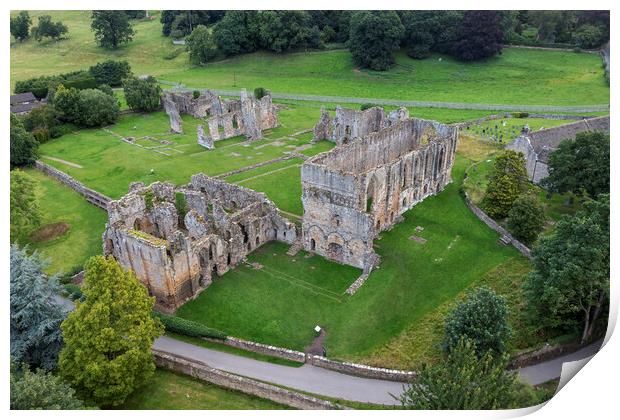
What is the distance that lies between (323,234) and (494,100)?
66108 millimetres

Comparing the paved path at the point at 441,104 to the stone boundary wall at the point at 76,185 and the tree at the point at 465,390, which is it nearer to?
the stone boundary wall at the point at 76,185

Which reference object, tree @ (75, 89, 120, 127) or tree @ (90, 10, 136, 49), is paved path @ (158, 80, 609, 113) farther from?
tree @ (90, 10, 136, 49)

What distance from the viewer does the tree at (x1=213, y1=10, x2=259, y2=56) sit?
407ft

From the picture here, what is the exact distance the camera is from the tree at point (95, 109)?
87688 mm

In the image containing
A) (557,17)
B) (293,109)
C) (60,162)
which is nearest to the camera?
(60,162)

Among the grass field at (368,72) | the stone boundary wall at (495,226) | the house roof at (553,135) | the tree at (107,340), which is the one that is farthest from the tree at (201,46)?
the tree at (107,340)

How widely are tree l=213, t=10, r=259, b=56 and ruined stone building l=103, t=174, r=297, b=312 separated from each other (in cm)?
7819

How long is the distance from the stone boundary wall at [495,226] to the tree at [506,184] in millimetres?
931

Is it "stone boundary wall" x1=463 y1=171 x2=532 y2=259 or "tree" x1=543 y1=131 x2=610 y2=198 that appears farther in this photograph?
"tree" x1=543 y1=131 x2=610 y2=198

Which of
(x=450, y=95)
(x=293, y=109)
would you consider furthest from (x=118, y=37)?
(x=450, y=95)

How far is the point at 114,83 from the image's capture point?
10975cm

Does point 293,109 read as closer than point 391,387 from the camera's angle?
No

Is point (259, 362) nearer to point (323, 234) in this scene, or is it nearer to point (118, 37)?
point (323, 234)

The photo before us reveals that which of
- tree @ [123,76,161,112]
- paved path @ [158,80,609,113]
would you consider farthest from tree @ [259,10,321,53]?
tree @ [123,76,161,112]
